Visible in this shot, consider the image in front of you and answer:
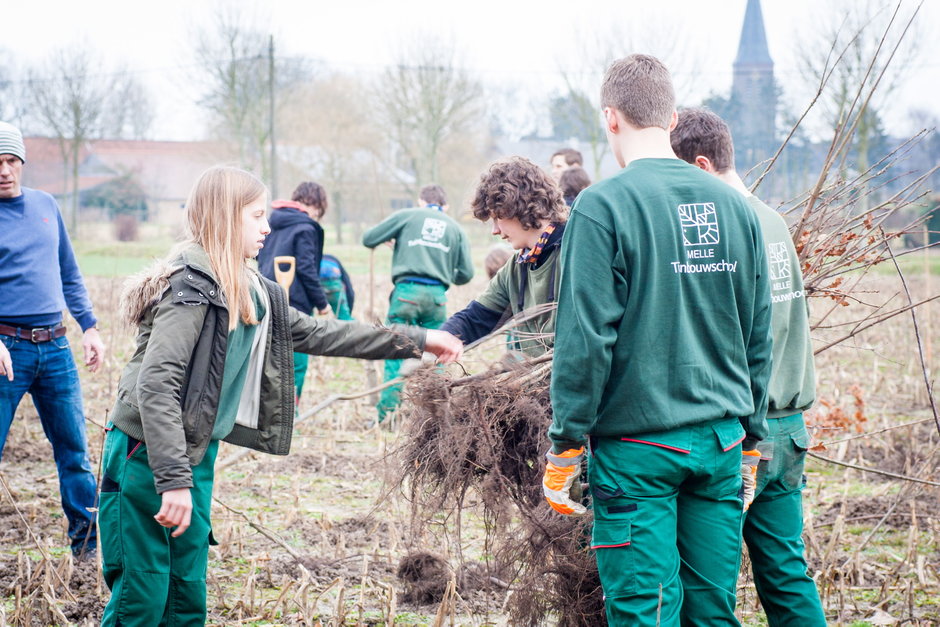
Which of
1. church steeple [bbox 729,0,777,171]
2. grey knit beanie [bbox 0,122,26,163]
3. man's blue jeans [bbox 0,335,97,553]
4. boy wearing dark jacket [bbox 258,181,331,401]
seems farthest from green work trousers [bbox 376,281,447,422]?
church steeple [bbox 729,0,777,171]

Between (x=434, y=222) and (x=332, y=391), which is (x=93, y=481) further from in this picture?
(x=332, y=391)

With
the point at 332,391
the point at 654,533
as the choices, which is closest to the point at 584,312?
the point at 654,533

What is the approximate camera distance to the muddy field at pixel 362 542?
11.9 ft

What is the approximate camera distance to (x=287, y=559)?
4445 millimetres

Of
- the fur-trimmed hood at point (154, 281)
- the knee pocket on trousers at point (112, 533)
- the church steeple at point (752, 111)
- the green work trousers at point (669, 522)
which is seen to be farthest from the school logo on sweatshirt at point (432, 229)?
the church steeple at point (752, 111)

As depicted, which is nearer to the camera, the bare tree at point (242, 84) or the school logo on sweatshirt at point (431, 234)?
the school logo on sweatshirt at point (431, 234)

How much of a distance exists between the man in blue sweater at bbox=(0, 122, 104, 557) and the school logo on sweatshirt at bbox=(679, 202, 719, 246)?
3.11 metres

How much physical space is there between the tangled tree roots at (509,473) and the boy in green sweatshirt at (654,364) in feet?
1.80

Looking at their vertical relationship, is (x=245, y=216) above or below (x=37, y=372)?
above

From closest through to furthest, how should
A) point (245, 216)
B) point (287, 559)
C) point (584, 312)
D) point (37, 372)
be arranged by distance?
point (584, 312)
point (245, 216)
point (37, 372)
point (287, 559)

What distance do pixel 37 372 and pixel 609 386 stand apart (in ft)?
9.77

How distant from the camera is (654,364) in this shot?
7.52 feet

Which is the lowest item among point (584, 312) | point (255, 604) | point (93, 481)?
point (255, 604)

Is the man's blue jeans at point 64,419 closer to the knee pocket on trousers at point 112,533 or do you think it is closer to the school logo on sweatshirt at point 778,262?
the knee pocket on trousers at point 112,533
